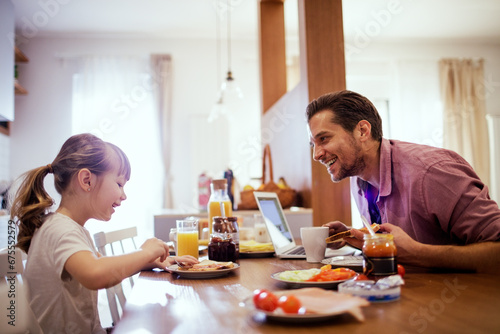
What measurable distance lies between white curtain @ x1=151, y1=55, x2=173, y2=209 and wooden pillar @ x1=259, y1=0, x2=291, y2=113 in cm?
204

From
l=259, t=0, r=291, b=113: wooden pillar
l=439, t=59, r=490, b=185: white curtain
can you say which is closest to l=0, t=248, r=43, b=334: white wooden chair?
l=259, t=0, r=291, b=113: wooden pillar

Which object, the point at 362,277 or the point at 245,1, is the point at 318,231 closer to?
the point at 362,277

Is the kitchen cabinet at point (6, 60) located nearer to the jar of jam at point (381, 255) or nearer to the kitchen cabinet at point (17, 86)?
the kitchen cabinet at point (17, 86)

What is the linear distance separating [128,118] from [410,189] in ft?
16.2

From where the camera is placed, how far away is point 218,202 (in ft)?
6.48

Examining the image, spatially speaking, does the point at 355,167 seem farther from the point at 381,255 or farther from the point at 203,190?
the point at 203,190

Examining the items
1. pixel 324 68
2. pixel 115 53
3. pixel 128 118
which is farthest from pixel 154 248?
pixel 115 53

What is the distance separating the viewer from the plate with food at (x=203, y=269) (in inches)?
46.6

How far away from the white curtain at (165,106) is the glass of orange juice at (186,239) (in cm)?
428

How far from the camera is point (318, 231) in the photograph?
140 cm

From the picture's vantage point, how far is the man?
1.17 m

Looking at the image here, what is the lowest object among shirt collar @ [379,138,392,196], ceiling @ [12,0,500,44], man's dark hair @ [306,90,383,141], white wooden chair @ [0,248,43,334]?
white wooden chair @ [0,248,43,334]

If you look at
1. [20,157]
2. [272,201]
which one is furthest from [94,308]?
[20,157]

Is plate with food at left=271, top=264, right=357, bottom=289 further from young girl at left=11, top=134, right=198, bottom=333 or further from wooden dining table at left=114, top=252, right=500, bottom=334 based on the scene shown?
young girl at left=11, top=134, right=198, bottom=333
